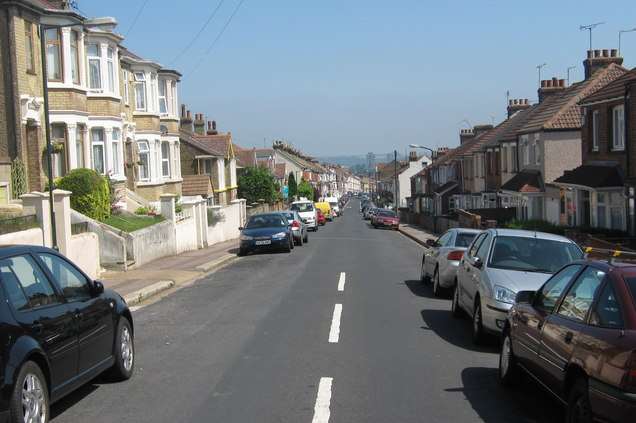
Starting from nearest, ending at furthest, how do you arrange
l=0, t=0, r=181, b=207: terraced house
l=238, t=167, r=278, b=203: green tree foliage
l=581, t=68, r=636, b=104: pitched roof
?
l=0, t=0, r=181, b=207: terraced house, l=581, t=68, r=636, b=104: pitched roof, l=238, t=167, r=278, b=203: green tree foliage

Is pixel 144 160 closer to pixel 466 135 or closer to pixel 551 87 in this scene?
pixel 551 87

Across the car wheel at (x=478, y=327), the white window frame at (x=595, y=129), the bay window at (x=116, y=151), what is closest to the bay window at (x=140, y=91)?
the bay window at (x=116, y=151)

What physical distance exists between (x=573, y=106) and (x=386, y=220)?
25.9 m

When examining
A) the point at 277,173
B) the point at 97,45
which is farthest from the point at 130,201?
the point at 277,173

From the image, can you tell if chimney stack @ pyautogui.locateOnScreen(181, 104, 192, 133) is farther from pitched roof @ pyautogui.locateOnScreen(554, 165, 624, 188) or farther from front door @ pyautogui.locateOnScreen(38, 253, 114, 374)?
front door @ pyautogui.locateOnScreen(38, 253, 114, 374)

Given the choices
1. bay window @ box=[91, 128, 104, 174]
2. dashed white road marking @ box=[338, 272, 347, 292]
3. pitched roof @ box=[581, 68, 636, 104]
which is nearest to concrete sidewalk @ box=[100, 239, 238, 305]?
dashed white road marking @ box=[338, 272, 347, 292]

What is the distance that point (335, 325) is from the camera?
467 inches

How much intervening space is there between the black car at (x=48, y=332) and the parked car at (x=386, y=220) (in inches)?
2044

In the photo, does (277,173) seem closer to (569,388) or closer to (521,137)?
(521,137)

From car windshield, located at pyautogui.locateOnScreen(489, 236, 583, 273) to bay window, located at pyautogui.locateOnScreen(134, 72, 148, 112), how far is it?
96.6 feet

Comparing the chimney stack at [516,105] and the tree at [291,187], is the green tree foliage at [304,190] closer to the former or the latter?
the tree at [291,187]

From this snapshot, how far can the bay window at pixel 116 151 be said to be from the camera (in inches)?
1195

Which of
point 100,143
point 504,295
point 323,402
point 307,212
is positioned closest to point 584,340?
point 323,402

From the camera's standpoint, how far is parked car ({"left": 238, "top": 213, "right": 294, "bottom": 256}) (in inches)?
1090
